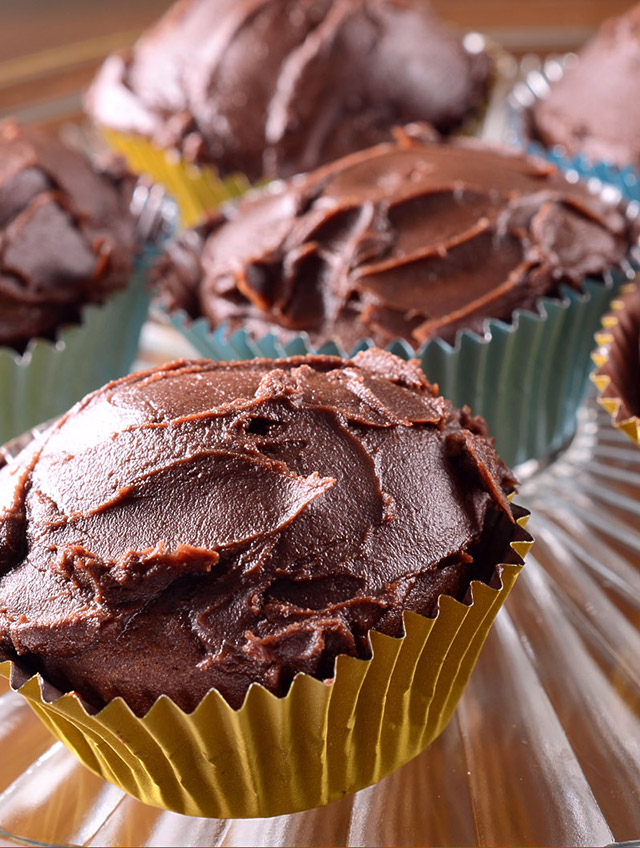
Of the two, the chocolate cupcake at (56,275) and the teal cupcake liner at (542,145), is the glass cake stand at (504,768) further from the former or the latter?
the teal cupcake liner at (542,145)

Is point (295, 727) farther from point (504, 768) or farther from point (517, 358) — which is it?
point (517, 358)

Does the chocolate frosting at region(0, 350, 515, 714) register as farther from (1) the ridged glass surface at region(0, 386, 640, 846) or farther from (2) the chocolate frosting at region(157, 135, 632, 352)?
(2) the chocolate frosting at region(157, 135, 632, 352)

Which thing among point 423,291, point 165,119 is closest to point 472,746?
point 423,291

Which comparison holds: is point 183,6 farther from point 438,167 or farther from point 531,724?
point 531,724

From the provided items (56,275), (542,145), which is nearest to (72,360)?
(56,275)

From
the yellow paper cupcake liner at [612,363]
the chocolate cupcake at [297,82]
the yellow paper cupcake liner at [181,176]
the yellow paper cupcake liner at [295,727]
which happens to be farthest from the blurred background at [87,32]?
the yellow paper cupcake liner at [295,727]

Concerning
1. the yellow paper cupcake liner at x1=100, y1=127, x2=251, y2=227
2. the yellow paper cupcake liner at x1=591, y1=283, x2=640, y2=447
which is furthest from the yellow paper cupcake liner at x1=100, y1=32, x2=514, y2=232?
the yellow paper cupcake liner at x1=591, y1=283, x2=640, y2=447
